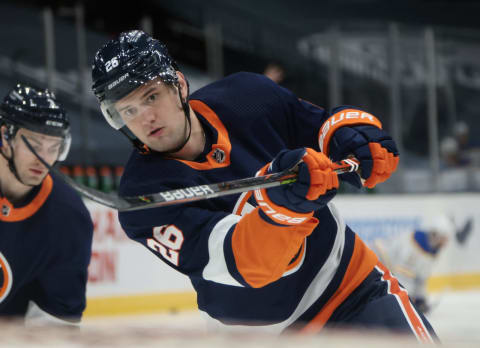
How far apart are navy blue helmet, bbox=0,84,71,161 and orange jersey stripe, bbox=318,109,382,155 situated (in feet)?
3.02

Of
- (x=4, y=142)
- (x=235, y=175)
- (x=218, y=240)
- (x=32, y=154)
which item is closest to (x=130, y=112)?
(x=235, y=175)

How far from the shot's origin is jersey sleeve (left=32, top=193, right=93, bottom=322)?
2189mm

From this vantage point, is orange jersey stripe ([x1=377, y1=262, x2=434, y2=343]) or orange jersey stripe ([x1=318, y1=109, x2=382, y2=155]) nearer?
orange jersey stripe ([x1=377, y1=262, x2=434, y2=343])

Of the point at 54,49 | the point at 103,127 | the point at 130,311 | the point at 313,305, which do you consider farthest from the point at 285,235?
the point at 54,49

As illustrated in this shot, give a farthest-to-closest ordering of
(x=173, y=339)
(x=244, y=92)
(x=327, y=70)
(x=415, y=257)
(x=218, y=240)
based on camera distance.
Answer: (x=327, y=70) → (x=415, y=257) → (x=244, y=92) → (x=218, y=240) → (x=173, y=339)

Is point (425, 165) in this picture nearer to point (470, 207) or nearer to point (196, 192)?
point (470, 207)

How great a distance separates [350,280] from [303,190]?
1.78 ft

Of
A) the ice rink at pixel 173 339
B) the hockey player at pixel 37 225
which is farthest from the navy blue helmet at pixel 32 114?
the ice rink at pixel 173 339

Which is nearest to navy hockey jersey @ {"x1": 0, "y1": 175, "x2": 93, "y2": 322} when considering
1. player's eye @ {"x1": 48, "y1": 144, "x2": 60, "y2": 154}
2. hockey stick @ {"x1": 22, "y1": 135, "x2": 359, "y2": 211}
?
player's eye @ {"x1": 48, "y1": 144, "x2": 60, "y2": 154}

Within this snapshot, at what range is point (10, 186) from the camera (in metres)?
2.25

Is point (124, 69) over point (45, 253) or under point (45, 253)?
over

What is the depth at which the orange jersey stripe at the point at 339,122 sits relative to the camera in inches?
68.0

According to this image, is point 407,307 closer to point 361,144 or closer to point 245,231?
point 361,144

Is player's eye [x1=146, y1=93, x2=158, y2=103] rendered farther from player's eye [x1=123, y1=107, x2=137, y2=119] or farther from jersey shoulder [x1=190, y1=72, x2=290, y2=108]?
jersey shoulder [x1=190, y1=72, x2=290, y2=108]
